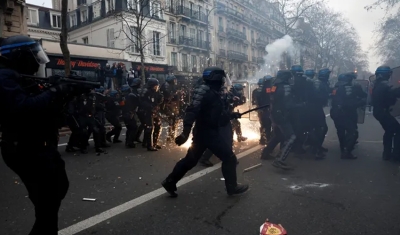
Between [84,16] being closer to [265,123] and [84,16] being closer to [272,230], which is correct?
[265,123]

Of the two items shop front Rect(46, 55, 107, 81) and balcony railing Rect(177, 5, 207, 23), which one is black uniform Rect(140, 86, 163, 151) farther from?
balcony railing Rect(177, 5, 207, 23)

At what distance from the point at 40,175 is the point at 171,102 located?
6.68 meters

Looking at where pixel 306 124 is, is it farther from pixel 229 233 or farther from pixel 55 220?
pixel 55 220

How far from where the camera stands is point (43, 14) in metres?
28.5

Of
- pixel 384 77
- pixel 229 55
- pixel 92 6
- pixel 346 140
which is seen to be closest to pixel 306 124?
pixel 346 140

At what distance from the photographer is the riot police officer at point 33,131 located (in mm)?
2088

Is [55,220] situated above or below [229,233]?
above

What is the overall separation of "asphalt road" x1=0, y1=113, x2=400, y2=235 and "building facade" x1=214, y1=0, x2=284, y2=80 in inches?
1378

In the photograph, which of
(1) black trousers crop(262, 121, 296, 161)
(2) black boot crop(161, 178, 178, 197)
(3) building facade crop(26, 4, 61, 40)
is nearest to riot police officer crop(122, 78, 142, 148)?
(1) black trousers crop(262, 121, 296, 161)

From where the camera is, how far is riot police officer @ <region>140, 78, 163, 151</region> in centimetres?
783

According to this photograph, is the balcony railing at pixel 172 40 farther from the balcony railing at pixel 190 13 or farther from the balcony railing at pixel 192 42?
the balcony railing at pixel 190 13

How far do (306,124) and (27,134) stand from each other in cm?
581

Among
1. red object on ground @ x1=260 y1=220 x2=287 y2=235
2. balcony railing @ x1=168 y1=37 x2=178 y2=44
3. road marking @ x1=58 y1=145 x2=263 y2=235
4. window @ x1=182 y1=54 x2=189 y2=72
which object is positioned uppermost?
balcony railing @ x1=168 y1=37 x2=178 y2=44

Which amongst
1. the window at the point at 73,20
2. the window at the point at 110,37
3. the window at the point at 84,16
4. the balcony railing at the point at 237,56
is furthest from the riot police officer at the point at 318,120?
the balcony railing at the point at 237,56
